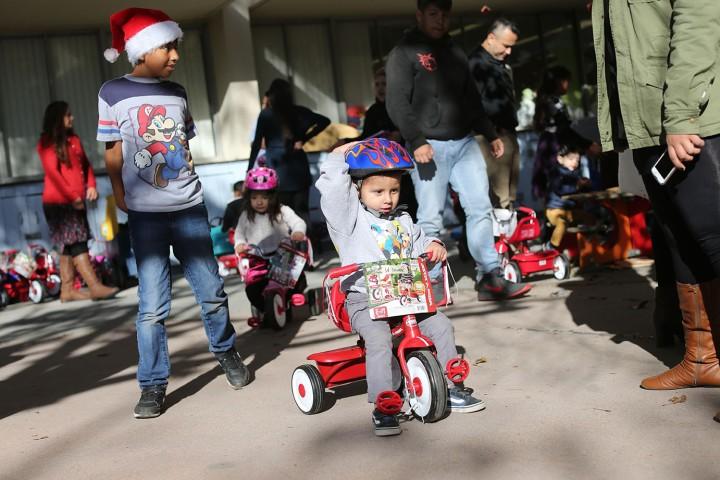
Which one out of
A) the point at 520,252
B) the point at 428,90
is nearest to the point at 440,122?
the point at 428,90

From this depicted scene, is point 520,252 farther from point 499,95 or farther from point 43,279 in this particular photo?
point 43,279

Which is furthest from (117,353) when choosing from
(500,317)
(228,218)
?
(228,218)

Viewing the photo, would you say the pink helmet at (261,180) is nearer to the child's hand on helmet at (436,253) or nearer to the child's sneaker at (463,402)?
the child's hand on helmet at (436,253)

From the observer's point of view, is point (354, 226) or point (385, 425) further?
point (354, 226)

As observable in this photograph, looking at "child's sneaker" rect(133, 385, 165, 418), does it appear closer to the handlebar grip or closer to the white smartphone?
the handlebar grip

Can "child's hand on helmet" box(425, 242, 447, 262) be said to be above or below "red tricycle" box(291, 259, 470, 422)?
above

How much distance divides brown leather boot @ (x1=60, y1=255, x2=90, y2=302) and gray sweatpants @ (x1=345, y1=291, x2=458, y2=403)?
6788 millimetres

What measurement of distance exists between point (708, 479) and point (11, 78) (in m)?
13.9

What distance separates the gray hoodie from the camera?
483 cm

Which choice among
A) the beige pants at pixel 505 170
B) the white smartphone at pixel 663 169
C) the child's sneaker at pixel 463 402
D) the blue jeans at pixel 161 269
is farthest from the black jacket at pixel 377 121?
the white smartphone at pixel 663 169

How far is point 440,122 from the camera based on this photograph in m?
7.69

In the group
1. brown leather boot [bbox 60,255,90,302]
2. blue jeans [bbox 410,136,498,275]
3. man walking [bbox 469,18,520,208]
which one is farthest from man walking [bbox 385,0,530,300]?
brown leather boot [bbox 60,255,90,302]

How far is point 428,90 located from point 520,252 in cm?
211

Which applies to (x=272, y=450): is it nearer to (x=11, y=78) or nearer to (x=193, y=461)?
(x=193, y=461)
